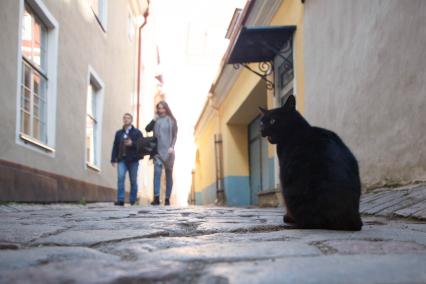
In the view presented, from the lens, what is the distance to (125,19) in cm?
1517

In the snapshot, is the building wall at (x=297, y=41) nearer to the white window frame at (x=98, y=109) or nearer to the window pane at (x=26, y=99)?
the window pane at (x=26, y=99)

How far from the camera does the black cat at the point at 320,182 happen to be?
9.11 ft

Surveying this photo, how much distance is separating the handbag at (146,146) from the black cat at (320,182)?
243 inches

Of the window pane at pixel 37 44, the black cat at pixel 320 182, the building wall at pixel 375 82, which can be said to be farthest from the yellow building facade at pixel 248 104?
the black cat at pixel 320 182

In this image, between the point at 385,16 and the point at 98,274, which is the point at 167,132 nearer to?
the point at 385,16

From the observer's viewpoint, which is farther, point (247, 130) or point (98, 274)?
point (247, 130)

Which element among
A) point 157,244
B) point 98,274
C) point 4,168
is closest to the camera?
point 98,274

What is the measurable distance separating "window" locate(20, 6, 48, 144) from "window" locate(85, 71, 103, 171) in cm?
291

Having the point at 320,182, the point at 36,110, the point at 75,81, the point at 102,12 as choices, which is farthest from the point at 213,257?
the point at 102,12

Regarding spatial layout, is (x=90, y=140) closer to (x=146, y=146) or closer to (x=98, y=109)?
(x=98, y=109)

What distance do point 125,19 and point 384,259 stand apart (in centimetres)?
1441

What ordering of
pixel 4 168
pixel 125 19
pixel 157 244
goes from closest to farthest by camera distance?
1. pixel 157 244
2. pixel 4 168
3. pixel 125 19

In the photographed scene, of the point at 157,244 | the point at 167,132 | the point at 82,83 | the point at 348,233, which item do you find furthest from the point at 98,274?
the point at 82,83

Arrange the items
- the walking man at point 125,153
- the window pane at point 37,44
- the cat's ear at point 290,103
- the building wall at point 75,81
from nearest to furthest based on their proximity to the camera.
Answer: the cat's ear at point 290,103
the building wall at point 75,81
the window pane at point 37,44
the walking man at point 125,153
